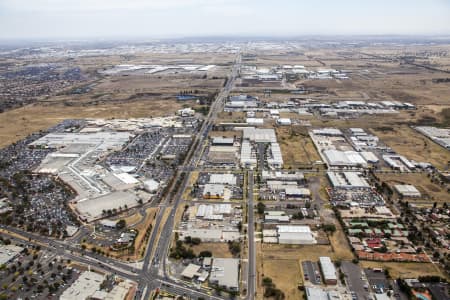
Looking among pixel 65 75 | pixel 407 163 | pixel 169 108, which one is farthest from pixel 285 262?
pixel 65 75

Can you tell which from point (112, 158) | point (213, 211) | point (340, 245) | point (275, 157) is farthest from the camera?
point (112, 158)

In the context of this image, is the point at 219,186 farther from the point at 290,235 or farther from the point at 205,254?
the point at 205,254

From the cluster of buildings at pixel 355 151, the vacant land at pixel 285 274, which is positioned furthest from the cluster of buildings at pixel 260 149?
the vacant land at pixel 285 274

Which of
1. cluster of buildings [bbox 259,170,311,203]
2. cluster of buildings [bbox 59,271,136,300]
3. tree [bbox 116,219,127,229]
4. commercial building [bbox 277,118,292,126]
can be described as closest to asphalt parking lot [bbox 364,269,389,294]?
cluster of buildings [bbox 259,170,311,203]

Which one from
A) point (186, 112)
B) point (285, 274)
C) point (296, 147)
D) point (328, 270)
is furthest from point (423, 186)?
point (186, 112)

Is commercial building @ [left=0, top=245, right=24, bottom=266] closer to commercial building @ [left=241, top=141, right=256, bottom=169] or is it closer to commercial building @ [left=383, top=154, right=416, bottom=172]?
commercial building @ [left=241, top=141, right=256, bottom=169]

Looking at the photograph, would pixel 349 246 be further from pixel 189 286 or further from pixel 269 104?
pixel 269 104

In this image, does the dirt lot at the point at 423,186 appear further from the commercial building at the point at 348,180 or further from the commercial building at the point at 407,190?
the commercial building at the point at 348,180
